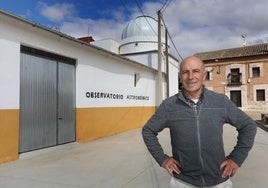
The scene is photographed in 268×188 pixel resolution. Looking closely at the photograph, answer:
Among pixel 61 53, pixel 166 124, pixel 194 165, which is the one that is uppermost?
pixel 61 53

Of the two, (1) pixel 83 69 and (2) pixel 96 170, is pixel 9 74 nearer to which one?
(2) pixel 96 170

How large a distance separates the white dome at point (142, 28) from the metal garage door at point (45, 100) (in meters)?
15.5

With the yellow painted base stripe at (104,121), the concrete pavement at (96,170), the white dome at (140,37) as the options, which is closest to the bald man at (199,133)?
the concrete pavement at (96,170)

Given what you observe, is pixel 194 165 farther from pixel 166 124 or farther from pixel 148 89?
pixel 148 89

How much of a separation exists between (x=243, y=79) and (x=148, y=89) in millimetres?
20830

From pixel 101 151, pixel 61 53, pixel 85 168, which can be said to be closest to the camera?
pixel 85 168

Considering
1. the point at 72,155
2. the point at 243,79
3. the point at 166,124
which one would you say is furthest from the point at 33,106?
the point at 243,79

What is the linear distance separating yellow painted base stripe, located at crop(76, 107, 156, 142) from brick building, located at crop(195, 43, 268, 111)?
2185 centimetres

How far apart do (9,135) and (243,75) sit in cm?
3191

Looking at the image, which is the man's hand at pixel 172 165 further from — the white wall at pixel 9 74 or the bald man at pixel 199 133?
the white wall at pixel 9 74

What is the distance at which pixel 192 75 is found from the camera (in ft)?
7.73

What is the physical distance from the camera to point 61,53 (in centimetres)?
908

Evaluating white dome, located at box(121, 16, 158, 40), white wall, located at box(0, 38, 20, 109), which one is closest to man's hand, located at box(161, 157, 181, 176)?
white wall, located at box(0, 38, 20, 109)

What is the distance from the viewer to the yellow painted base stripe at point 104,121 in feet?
33.3
